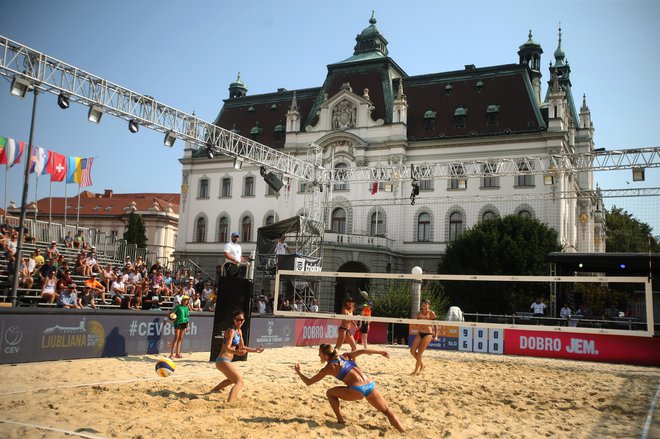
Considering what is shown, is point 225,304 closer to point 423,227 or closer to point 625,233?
point 423,227

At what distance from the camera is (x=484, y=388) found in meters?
12.6

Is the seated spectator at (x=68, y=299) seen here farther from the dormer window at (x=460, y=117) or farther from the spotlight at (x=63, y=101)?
the dormer window at (x=460, y=117)

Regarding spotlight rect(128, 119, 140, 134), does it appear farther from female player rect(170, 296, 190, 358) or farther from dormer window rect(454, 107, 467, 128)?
dormer window rect(454, 107, 467, 128)

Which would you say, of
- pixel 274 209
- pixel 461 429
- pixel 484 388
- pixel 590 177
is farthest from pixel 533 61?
pixel 461 429

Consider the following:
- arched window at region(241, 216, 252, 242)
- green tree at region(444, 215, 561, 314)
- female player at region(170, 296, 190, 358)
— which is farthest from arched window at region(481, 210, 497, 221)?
female player at region(170, 296, 190, 358)

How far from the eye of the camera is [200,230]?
167ft

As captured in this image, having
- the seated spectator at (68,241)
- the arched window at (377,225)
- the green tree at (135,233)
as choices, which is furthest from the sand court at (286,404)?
the green tree at (135,233)

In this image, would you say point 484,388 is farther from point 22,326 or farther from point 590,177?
point 590,177

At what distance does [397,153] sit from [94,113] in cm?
2668

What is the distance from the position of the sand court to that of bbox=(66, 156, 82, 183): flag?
17.8m

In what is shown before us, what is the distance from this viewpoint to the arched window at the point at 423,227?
42281 millimetres

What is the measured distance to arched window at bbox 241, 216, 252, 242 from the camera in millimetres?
48375

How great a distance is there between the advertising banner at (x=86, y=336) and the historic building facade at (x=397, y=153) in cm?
2036

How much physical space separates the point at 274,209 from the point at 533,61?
80.0 ft
